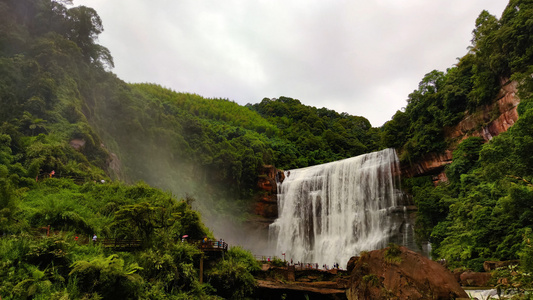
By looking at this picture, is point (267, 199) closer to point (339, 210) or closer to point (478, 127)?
point (339, 210)

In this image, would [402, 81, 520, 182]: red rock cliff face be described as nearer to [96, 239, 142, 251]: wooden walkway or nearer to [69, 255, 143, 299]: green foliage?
[96, 239, 142, 251]: wooden walkway

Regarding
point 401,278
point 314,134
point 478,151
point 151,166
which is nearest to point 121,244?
point 401,278

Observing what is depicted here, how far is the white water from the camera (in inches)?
1139

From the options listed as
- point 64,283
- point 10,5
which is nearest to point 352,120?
point 10,5

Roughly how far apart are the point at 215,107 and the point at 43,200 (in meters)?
45.3

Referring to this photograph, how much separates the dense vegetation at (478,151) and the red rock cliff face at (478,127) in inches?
21.1

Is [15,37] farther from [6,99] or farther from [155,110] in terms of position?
[155,110]

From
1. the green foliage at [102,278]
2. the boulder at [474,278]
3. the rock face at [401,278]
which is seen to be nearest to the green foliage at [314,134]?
the boulder at [474,278]

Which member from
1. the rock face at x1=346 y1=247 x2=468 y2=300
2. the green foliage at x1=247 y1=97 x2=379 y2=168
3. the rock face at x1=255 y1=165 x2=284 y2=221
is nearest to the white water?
the rock face at x1=255 y1=165 x2=284 y2=221

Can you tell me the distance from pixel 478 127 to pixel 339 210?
13.3 metres

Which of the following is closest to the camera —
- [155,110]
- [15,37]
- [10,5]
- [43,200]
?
[43,200]

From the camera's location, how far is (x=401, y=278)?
13.0 meters

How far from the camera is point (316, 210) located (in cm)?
3325

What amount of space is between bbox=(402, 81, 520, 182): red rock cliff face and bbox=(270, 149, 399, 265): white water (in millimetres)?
2577
